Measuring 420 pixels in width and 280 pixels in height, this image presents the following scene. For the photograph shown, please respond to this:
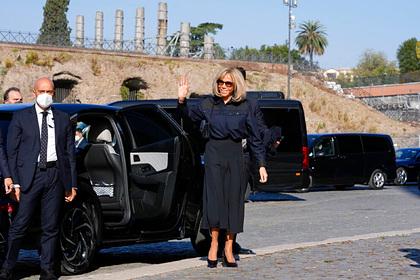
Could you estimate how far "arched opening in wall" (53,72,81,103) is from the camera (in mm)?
61719

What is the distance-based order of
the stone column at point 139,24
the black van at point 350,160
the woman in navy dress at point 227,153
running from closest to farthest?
1. the woman in navy dress at point 227,153
2. the black van at point 350,160
3. the stone column at point 139,24

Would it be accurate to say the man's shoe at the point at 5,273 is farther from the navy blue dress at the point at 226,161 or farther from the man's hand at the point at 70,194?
the navy blue dress at the point at 226,161

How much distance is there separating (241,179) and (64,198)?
1.68 m

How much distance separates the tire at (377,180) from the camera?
32.0 m

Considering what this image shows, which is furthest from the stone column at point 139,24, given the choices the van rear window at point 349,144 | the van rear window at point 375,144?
the van rear window at point 349,144

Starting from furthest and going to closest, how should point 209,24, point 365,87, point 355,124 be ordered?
point 209,24 → point 365,87 → point 355,124

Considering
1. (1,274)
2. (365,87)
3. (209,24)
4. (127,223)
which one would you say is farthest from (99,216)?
(209,24)

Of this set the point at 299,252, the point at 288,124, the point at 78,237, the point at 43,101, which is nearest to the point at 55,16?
the point at 288,124

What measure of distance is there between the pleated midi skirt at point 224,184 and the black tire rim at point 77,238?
1.18 metres

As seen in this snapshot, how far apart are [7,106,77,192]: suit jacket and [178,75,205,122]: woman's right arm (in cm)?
128

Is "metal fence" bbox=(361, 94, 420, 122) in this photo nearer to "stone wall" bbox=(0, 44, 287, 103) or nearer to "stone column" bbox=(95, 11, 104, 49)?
"stone wall" bbox=(0, 44, 287, 103)

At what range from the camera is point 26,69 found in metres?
59.3

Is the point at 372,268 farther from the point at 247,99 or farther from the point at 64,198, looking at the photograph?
the point at 64,198

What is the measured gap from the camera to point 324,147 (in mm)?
30422
